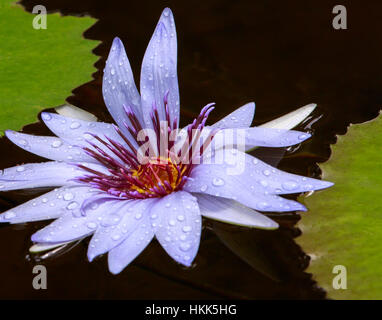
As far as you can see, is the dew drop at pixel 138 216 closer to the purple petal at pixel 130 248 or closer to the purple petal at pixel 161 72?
the purple petal at pixel 130 248

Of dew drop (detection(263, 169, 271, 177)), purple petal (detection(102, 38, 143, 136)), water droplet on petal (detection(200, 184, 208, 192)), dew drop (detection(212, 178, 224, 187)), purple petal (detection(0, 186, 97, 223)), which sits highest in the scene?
purple petal (detection(102, 38, 143, 136))

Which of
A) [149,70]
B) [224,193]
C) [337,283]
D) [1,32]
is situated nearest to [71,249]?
[224,193]

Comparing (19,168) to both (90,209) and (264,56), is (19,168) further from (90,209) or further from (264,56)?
(264,56)

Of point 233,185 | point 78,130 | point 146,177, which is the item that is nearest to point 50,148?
point 78,130

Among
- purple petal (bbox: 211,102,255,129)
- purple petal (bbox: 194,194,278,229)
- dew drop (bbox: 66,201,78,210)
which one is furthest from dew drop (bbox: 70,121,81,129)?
purple petal (bbox: 194,194,278,229)

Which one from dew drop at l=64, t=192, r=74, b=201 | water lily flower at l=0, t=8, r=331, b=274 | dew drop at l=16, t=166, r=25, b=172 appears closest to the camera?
water lily flower at l=0, t=8, r=331, b=274

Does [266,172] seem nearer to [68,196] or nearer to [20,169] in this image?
[68,196]

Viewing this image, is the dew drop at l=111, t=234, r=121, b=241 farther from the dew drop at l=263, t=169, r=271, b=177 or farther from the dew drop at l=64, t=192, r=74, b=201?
the dew drop at l=263, t=169, r=271, b=177
